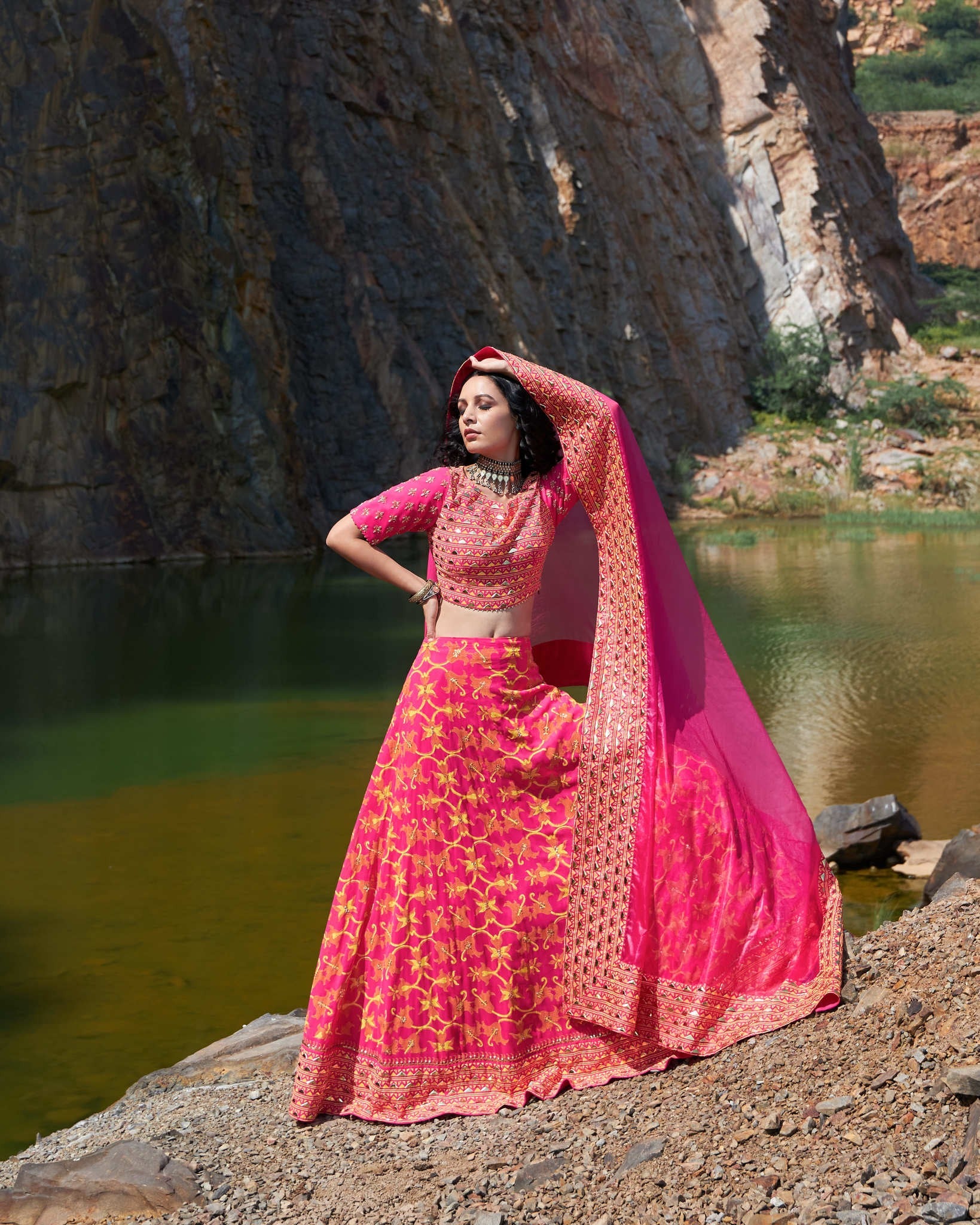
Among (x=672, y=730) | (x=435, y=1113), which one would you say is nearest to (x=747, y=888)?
(x=672, y=730)

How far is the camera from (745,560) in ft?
55.8

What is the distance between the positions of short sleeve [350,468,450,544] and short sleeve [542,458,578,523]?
0.84 ft

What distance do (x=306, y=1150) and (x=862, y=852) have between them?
3016mm

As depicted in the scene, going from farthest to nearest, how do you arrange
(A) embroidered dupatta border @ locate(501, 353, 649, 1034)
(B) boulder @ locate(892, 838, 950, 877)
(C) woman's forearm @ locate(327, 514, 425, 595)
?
(B) boulder @ locate(892, 838, 950, 877) < (C) woman's forearm @ locate(327, 514, 425, 595) < (A) embroidered dupatta border @ locate(501, 353, 649, 1034)

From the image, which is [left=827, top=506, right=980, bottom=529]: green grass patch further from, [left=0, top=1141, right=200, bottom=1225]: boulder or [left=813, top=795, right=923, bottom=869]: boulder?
[left=0, top=1141, right=200, bottom=1225]: boulder

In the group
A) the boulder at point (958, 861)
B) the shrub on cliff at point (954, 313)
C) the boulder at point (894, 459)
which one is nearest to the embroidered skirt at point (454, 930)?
the boulder at point (958, 861)

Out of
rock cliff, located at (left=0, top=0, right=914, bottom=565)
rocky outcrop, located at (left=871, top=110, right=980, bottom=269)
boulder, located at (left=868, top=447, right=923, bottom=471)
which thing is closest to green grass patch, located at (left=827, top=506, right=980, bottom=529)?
boulder, located at (left=868, top=447, right=923, bottom=471)

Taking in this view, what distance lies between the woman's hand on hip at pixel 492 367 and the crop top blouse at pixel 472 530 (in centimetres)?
25

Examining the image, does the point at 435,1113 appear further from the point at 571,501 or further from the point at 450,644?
the point at 571,501

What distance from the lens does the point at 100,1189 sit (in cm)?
259

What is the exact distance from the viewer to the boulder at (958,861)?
4340 millimetres

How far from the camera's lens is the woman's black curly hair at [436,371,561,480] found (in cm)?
321

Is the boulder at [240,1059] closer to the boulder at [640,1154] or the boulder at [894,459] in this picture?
the boulder at [640,1154]

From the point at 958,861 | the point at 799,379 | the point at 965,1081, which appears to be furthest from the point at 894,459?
the point at 965,1081
